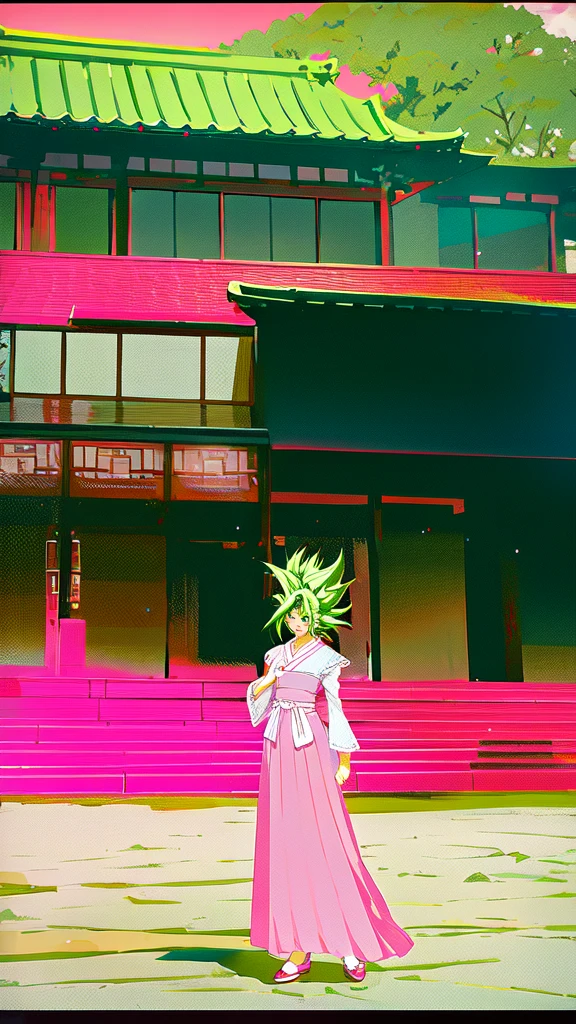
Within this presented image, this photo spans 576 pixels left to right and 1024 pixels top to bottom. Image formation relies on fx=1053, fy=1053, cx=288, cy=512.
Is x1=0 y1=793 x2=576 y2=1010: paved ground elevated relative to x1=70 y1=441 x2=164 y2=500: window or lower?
lower

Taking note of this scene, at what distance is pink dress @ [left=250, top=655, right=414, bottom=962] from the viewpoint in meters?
4.11

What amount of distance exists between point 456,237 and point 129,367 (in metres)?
3.52

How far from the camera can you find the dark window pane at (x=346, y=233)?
9.77 metres

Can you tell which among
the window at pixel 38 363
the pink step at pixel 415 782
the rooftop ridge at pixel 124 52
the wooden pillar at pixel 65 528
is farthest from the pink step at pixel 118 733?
the rooftop ridge at pixel 124 52

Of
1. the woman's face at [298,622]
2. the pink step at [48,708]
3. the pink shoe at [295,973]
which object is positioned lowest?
the pink shoe at [295,973]

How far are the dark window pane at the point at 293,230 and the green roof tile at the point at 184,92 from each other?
2.53 feet

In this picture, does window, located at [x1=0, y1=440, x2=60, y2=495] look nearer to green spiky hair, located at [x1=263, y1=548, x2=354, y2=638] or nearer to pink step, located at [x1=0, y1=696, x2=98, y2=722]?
pink step, located at [x1=0, y1=696, x2=98, y2=722]

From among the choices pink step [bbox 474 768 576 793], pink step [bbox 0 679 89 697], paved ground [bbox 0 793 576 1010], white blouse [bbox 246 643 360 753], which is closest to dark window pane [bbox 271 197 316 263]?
pink step [bbox 0 679 89 697]

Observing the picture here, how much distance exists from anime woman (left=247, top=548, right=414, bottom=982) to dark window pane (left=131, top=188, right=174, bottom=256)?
604cm

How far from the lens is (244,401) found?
938 cm

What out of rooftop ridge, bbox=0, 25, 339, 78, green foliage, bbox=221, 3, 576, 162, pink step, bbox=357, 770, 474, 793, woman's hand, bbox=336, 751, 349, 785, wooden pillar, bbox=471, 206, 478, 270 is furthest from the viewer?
wooden pillar, bbox=471, 206, 478, 270

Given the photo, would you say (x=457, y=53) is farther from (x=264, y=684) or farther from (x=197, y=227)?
(x=264, y=684)

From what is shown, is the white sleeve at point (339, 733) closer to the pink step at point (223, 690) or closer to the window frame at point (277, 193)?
the pink step at point (223, 690)

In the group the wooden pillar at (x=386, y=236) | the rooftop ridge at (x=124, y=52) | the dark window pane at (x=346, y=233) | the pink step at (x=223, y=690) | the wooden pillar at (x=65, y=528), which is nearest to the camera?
the rooftop ridge at (x=124, y=52)
